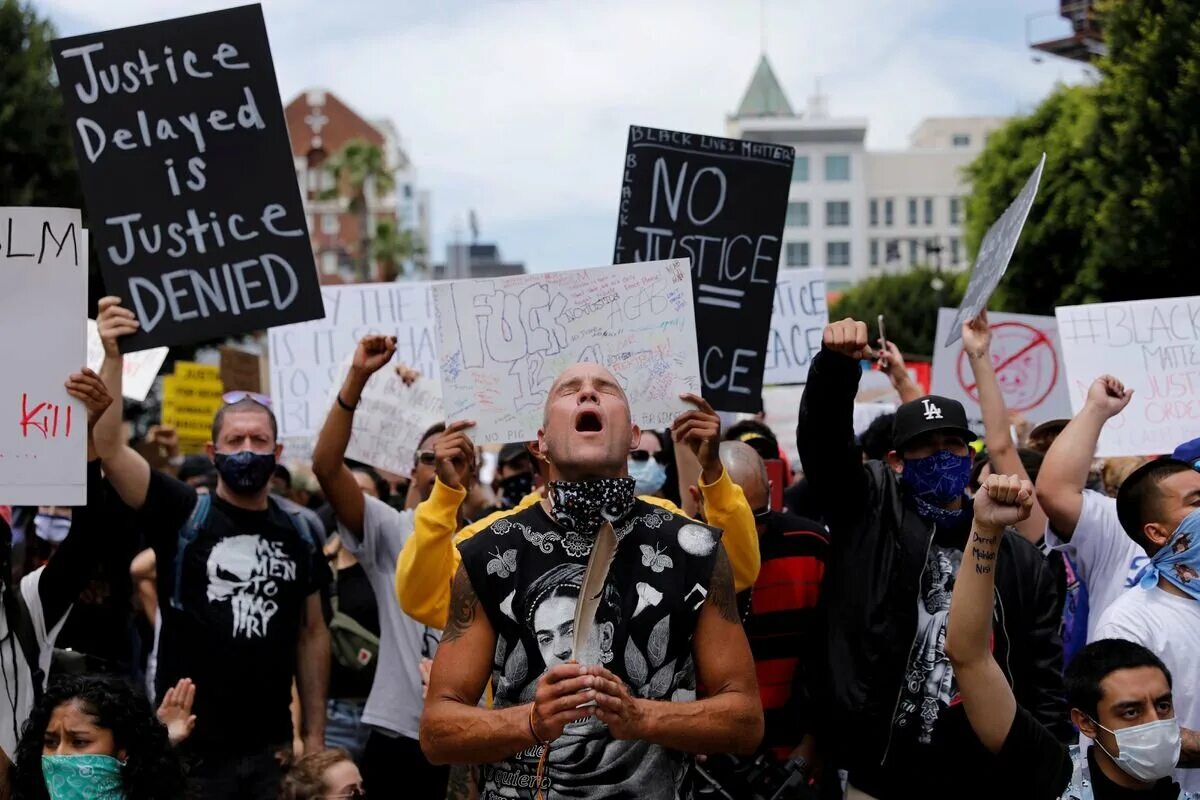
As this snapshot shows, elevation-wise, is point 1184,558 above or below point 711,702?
above

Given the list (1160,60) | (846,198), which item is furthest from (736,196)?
(846,198)

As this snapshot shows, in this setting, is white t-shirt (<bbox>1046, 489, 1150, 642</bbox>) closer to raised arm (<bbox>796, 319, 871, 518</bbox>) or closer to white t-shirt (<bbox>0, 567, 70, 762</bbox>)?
raised arm (<bbox>796, 319, 871, 518</bbox>)

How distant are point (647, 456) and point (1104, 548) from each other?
2751 mm

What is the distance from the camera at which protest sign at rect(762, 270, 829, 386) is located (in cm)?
832

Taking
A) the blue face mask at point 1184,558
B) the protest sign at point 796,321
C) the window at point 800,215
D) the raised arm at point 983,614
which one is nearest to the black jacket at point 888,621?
the blue face mask at point 1184,558

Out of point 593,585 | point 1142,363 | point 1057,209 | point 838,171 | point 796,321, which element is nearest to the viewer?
point 593,585

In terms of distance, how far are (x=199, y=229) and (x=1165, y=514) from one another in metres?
3.38

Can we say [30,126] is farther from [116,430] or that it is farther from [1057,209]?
[116,430]

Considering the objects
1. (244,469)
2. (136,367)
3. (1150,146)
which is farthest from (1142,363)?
(1150,146)

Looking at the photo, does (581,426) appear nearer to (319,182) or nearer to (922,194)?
(319,182)

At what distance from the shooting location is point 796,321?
8453 millimetres

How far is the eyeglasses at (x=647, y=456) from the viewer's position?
24.8ft

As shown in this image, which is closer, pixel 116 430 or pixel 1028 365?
Result: pixel 116 430

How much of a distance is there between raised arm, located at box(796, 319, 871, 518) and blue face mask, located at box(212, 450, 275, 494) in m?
2.08
